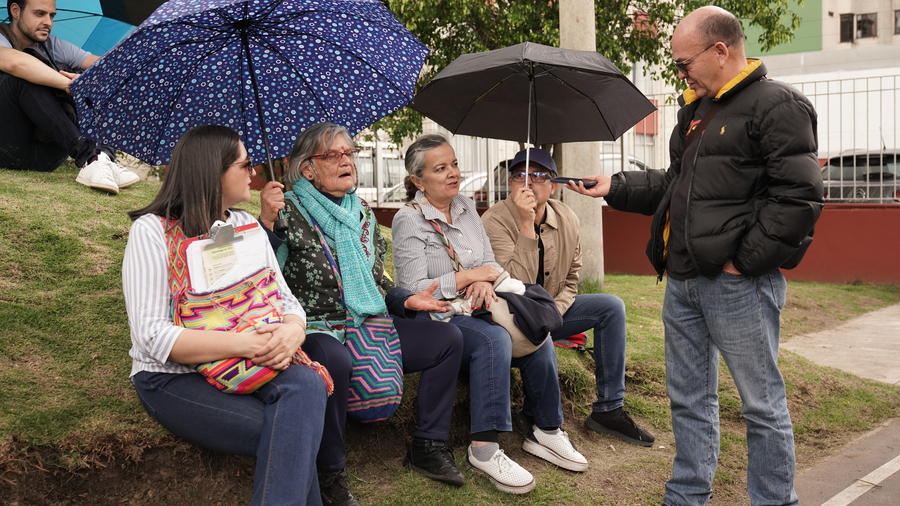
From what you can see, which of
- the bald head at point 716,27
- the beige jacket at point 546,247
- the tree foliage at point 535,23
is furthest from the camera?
the tree foliage at point 535,23

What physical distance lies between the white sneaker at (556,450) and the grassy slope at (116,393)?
0.16 ft

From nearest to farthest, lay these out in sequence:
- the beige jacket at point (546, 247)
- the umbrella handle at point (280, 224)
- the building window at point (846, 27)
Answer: the umbrella handle at point (280, 224)
the beige jacket at point (546, 247)
the building window at point (846, 27)

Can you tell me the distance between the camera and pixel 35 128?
588 cm

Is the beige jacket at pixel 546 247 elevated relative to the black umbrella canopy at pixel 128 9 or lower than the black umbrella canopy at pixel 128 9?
lower

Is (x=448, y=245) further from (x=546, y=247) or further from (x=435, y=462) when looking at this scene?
(x=435, y=462)

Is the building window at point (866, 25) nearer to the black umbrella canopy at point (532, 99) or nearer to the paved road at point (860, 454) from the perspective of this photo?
the paved road at point (860, 454)

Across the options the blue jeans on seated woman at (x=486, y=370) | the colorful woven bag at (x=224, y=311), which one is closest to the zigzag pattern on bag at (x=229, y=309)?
the colorful woven bag at (x=224, y=311)

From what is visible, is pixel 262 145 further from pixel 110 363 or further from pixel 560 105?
pixel 560 105

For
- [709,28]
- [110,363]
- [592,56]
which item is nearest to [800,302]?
[592,56]

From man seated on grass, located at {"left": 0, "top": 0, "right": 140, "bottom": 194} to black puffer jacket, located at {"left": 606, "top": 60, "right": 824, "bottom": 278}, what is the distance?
3947 mm

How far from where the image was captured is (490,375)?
3.87m

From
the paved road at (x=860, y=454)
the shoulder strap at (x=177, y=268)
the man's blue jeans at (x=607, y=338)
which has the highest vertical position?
the shoulder strap at (x=177, y=268)

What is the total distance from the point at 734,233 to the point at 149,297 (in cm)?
227

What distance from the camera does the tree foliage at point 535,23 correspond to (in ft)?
29.5
